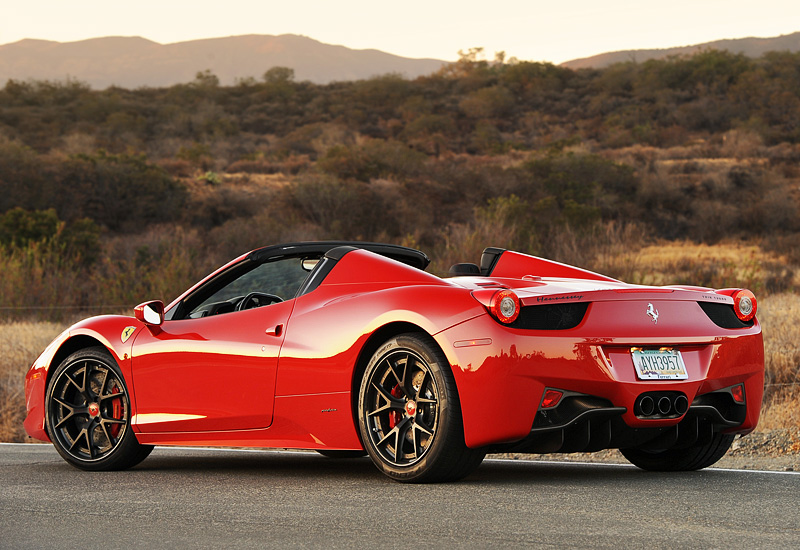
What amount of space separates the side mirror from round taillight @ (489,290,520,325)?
2585 mm

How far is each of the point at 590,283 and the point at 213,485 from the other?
98.1 inches

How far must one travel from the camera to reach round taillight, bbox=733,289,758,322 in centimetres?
655

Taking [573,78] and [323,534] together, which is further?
[573,78]

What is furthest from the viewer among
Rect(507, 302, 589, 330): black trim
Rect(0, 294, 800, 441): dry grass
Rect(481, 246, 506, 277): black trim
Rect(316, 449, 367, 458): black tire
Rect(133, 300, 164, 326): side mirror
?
Rect(0, 294, 800, 441): dry grass

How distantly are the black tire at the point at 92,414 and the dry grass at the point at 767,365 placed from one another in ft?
14.7

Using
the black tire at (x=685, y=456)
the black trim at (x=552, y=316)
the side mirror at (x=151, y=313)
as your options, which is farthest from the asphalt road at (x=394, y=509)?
the side mirror at (x=151, y=313)

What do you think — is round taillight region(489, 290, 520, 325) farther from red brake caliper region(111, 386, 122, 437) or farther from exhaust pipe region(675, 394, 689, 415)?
red brake caliper region(111, 386, 122, 437)

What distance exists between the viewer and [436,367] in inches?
233

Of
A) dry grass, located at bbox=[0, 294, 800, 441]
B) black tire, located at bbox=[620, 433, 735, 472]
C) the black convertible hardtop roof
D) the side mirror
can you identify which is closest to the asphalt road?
black tire, located at bbox=[620, 433, 735, 472]

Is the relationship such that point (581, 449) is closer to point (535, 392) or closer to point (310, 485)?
point (535, 392)

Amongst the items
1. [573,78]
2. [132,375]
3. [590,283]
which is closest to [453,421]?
[590,283]

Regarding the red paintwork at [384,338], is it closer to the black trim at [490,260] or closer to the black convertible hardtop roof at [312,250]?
the black trim at [490,260]

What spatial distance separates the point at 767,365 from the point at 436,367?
8565 millimetres

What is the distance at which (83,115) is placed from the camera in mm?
72500
